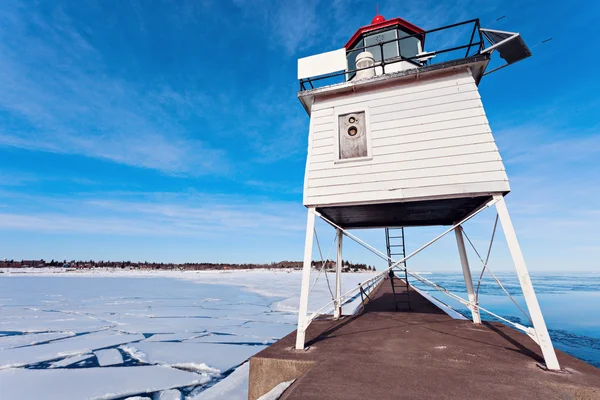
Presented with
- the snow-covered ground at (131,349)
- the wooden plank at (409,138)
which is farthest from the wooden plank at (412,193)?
the snow-covered ground at (131,349)

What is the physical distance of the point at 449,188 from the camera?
459cm

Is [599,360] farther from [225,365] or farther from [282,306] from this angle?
[282,306]

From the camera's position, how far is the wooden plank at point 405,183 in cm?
443

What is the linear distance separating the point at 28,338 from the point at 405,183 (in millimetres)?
10553

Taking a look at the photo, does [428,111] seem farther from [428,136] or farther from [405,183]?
[405,183]

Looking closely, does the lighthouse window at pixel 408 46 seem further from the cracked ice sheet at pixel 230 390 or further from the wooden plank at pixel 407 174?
the cracked ice sheet at pixel 230 390

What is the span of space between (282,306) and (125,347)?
7.35 meters

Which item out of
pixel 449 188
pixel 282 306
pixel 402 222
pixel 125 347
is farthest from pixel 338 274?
pixel 282 306

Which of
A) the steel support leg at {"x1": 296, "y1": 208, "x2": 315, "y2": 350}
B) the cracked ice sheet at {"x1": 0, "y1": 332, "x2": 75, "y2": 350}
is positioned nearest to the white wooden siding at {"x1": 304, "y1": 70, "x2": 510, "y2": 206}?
the steel support leg at {"x1": 296, "y1": 208, "x2": 315, "y2": 350}

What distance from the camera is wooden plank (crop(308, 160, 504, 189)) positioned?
449 centimetres

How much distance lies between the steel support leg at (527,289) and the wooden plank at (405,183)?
0.37m

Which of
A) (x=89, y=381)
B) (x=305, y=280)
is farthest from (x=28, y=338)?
(x=305, y=280)

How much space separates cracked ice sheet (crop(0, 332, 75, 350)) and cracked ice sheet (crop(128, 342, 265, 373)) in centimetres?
268

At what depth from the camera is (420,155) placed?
4.88 m
